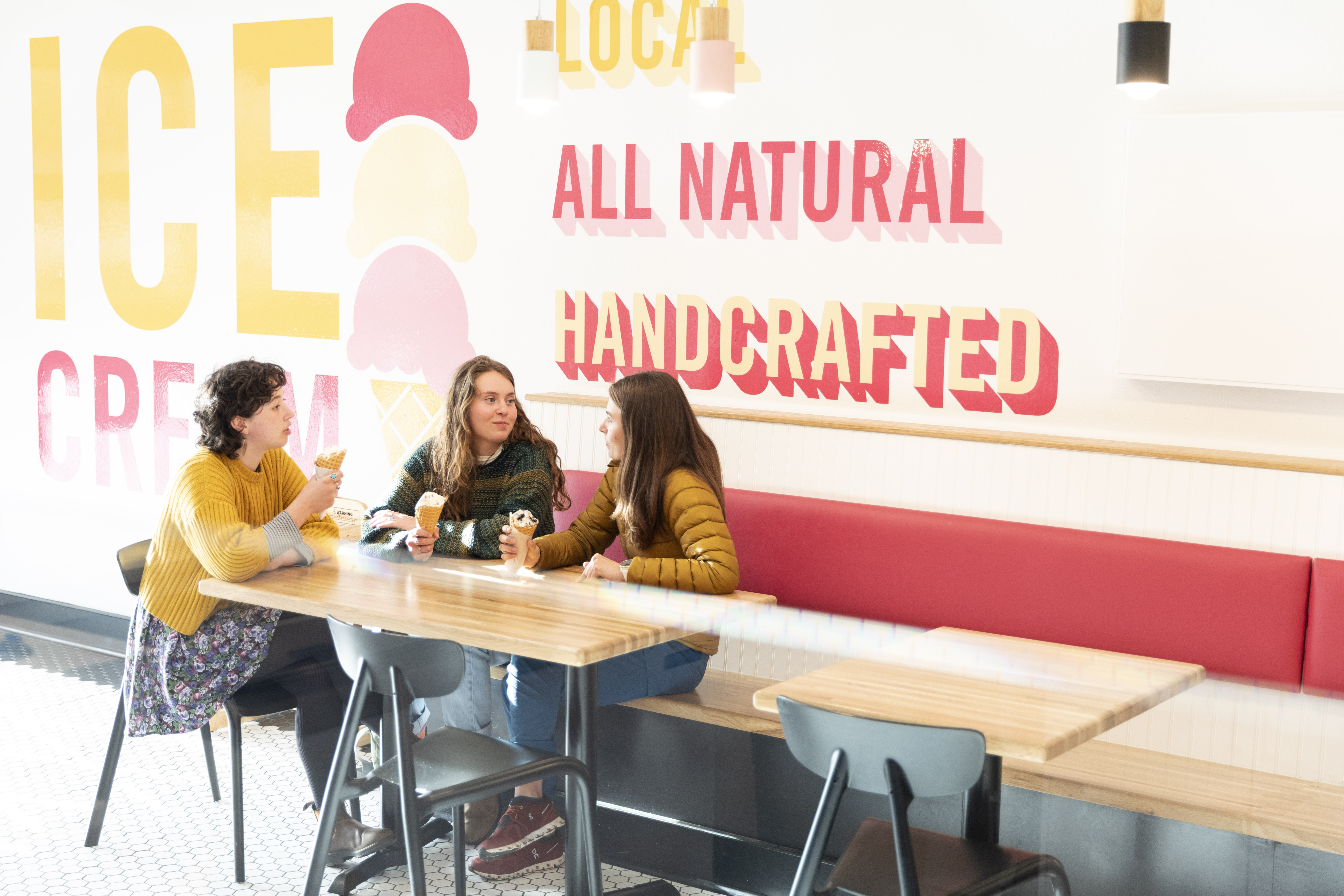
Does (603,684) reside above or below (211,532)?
below

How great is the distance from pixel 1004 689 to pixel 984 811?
0.23m

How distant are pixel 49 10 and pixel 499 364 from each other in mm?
3275

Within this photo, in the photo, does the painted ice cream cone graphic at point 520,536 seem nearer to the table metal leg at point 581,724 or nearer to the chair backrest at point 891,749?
the table metal leg at point 581,724

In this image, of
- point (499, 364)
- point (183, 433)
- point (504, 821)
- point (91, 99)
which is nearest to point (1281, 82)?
point (499, 364)

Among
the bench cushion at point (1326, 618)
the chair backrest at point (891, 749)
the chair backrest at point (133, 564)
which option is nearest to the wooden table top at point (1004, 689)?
the chair backrest at point (891, 749)

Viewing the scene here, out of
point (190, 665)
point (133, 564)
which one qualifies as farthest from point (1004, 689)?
point (133, 564)

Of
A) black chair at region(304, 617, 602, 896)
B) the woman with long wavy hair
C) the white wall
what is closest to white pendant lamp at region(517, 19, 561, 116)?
the woman with long wavy hair

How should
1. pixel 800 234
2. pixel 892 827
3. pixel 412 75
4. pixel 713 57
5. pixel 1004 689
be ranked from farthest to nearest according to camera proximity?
pixel 412 75
pixel 800 234
pixel 713 57
pixel 1004 689
pixel 892 827

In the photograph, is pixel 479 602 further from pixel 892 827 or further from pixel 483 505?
pixel 892 827

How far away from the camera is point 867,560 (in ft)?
11.2

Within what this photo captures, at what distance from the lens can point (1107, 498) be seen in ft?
10.5

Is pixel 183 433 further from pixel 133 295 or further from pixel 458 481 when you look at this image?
pixel 458 481

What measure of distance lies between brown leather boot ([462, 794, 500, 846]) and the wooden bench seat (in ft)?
3.36

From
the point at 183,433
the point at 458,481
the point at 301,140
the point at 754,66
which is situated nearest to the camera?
the point at 458,481
